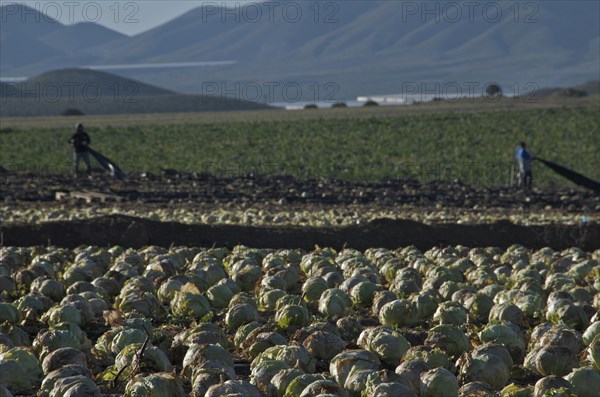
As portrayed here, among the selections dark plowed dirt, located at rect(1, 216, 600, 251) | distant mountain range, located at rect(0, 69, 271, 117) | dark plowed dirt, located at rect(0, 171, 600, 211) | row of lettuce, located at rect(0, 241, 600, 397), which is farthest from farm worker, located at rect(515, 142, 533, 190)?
distant mountain range, located at rect(0, 69, 271, 117)

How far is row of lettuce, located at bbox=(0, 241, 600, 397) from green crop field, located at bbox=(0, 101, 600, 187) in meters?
22.0

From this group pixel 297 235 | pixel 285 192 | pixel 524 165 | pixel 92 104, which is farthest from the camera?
pixel 92 104

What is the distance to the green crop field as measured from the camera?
38219mm

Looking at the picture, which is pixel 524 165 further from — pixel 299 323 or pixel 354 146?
pixel 299 323

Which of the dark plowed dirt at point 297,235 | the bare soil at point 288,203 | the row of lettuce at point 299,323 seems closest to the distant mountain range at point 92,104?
the bare soil at point 288,203

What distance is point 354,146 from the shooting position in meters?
48.4

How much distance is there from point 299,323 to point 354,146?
130 feet

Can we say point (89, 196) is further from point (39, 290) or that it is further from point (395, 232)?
point (39, 290)

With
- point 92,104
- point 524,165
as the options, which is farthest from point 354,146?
point 92,104

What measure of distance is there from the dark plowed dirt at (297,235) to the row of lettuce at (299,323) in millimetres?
2667

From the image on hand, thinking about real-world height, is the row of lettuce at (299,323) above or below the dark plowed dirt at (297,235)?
above

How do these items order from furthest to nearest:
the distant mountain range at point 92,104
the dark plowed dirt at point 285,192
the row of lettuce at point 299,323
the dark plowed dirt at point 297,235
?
the distant mountain range at point 92,104
the dark plowed dirt at point 285,192
the dark plowed dirt at point 297,235
the row of lettuce at point 299,323

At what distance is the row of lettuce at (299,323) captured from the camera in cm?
651

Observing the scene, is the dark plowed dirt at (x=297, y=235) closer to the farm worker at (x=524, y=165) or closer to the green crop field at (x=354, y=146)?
the farm worker at (x=524, y=165)
